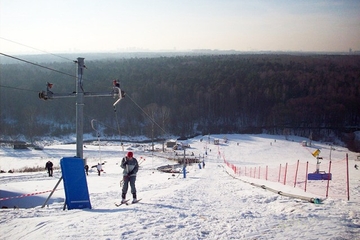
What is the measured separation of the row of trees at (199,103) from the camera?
84188 millimetres

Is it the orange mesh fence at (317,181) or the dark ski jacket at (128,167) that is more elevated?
the dark ski jacket at (128,167)

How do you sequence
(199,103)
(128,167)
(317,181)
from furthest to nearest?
1. (199,103)
2. (317,181)
3. (128,167)

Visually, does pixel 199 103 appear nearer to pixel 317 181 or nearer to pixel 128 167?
pixel 317 181

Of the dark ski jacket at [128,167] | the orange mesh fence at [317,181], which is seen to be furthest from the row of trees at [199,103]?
the dark ski jacket at [128,167]

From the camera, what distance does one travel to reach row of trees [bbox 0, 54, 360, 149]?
8419cm

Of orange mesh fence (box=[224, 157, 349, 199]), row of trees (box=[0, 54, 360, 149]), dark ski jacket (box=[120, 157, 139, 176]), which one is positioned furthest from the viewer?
row of trees (box=[0, 54, 360, 149])

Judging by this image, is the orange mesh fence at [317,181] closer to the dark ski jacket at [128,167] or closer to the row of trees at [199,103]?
the dark ski jacket at [128,167]

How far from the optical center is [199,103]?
4181 inches

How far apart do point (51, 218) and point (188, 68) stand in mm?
146102

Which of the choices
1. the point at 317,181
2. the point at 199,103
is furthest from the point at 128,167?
the point at 199,103

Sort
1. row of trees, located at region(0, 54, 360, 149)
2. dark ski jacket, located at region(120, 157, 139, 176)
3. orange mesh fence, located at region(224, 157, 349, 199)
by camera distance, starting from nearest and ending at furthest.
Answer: dark ski jacket, located at region(120, 157, 139, 176)
orange mesh fence, located at region(224, 157, 349, 199)
row of trees, located at region(0, 54, 360, 149)

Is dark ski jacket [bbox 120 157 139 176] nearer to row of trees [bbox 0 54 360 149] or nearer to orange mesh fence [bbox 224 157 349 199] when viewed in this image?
orange mesh fence [bbox 224 157 349 199]

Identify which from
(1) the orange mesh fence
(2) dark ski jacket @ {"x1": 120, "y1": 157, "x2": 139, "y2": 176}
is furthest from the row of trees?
(2) dark ski jacket @ {"x1": 120, "y1": 157, "x2": 139, "y2": 176}

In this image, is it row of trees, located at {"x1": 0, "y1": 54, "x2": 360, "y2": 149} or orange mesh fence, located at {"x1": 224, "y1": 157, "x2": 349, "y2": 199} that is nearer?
orange mesh fence, located at {"x1": 224, "y1": 157, "x2": 349, "y2": 199}
